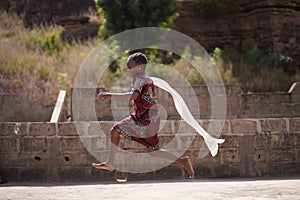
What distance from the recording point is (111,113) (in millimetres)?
10688

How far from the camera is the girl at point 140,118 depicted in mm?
4715

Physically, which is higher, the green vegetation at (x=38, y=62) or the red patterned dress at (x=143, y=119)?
the green vegetation at (x=38, y=62)

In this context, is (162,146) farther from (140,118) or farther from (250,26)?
(250,26)

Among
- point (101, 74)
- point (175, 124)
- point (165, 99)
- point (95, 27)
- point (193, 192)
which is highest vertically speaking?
point (95, 27)

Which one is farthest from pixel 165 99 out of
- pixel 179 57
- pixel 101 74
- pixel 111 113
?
pixel 179 57

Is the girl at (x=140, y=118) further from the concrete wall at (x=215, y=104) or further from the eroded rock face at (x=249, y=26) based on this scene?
the eroded rock face at (x=249, y=26)

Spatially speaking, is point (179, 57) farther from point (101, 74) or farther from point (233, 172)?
point (233, 172)

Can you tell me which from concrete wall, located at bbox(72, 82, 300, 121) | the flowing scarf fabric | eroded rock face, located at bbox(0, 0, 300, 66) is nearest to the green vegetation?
eroded rock face, located at bbox(0, 0, 300, 66)

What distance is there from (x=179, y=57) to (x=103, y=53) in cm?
260

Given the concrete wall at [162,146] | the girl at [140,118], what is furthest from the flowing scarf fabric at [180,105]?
the concrete wall at [162,146]

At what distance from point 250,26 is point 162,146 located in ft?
37.8

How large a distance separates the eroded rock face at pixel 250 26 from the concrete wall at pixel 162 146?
988cm

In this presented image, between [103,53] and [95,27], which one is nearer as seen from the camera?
[103,53]

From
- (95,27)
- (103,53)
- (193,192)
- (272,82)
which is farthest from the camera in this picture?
(95,27)
